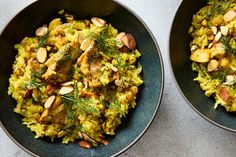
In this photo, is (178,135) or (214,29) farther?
(178,135)

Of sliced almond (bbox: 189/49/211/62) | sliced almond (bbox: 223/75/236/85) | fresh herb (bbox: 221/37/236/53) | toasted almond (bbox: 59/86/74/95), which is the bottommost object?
sliced almond (bbox: 223/75/236/85)

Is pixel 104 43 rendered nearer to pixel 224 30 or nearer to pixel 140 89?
pixel 140 89

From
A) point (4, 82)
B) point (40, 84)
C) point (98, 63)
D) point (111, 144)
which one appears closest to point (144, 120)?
point (111, 144)

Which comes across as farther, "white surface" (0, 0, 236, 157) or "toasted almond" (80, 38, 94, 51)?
"white surface" (0, 0, 236, 157)

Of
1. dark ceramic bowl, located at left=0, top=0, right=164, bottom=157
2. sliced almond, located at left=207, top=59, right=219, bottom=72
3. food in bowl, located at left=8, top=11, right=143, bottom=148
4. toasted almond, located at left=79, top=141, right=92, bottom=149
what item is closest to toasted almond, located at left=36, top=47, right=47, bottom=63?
food in bowl, located at left=8, top=11, right=143, bottom=148

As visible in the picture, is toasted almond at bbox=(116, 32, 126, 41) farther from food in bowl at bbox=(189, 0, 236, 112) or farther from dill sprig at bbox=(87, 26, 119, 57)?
food in bowl at bbox=(189, 0, 236, 112)

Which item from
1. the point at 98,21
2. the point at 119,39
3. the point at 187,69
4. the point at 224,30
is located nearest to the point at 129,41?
the point at 119,39

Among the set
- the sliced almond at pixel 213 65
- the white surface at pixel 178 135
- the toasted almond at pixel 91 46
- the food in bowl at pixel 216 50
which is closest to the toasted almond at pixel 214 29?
the food in bowl at pixel 216 50
